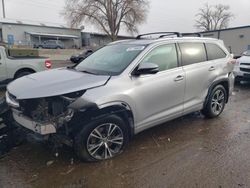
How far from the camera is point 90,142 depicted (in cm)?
338

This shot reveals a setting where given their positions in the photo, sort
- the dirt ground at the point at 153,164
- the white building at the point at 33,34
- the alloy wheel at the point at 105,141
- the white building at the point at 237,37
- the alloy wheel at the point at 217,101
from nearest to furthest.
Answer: the dirt ground at the point at 153,164 → the alloy wheel at the point at 105,141 → the alloy wheel at the point at 217,101 → the white building at the point at 237,37 → the white building at the point at 33,34

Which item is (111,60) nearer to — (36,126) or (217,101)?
(36,126)

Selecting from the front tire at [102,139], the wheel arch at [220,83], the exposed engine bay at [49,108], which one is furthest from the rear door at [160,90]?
the exposed engine bay at [49,108]

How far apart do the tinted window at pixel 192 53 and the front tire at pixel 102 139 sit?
1812 millimetres

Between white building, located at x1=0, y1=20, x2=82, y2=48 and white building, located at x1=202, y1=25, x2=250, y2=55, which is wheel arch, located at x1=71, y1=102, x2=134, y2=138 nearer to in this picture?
white building, located at x1=202, y1=25, x2=250, y2=55

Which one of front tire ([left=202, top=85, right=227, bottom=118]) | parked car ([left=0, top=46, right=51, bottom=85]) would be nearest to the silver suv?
front tire ([left=202, top=85, right=227, bottom=118])

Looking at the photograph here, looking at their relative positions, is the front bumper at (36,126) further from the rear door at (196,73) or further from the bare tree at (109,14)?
the bare tree at (109,14)

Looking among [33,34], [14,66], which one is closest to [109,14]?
[33,34]

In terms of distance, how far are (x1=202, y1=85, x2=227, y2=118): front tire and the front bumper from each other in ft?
10.9

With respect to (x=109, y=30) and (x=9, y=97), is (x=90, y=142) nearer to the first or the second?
(x=9, y=97)

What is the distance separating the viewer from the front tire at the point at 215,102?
5.02 meters

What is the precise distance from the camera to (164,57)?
165 inches

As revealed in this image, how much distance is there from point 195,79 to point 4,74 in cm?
674

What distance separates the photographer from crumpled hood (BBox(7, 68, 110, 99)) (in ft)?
10.3
